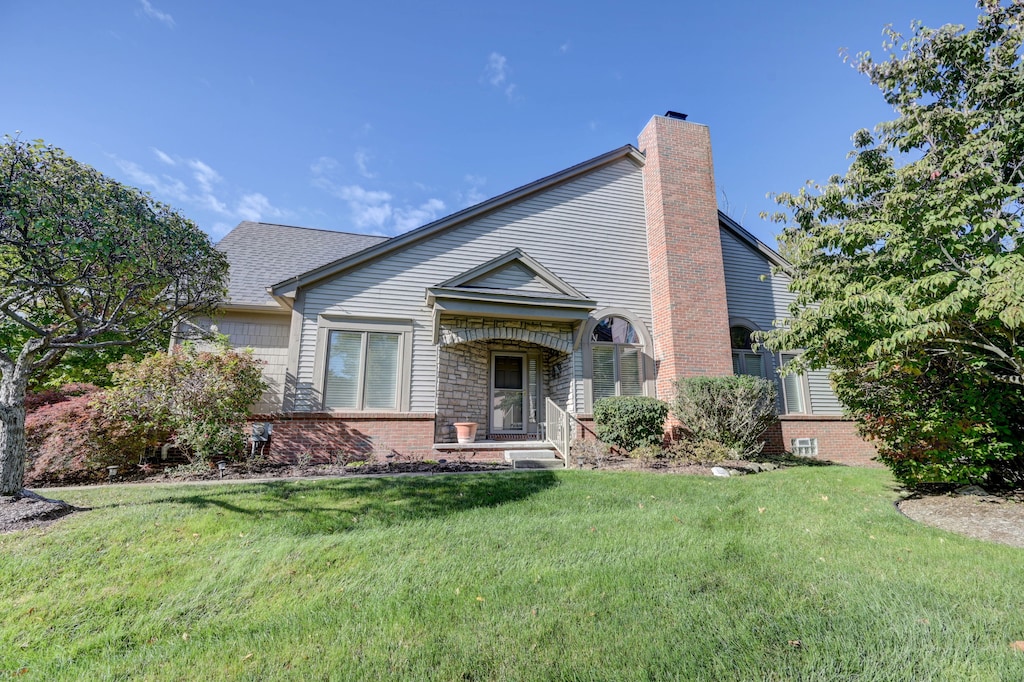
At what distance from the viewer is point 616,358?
1116cm

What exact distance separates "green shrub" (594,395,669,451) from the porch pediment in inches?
90.9

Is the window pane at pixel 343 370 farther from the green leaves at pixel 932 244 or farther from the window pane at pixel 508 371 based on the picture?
the green leaves at pixel 932 244

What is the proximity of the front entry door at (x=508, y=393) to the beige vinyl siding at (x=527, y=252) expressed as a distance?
1.78m

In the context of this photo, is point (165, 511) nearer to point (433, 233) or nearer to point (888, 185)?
point (433, 233)

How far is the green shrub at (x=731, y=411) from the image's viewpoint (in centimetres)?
910

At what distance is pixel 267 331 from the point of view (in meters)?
10.5

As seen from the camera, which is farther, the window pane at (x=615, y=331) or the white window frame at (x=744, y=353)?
the white window frame at (x=744, y=353)

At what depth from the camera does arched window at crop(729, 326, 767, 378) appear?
1165 cm

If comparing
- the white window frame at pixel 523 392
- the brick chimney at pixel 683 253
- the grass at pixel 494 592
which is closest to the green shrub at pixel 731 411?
the brick chimney at pixel 683 253

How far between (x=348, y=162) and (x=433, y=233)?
10.7 feet

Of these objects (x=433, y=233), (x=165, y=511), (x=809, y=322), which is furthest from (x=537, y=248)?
(x=165, y=511)

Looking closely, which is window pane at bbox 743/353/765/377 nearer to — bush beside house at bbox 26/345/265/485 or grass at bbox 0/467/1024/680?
grass at bbox 0/467/1024/680

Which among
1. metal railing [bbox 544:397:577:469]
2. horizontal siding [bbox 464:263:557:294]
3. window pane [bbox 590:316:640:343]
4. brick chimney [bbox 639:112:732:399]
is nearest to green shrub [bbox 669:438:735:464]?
brick chimney [bbox 639:112:732:399]

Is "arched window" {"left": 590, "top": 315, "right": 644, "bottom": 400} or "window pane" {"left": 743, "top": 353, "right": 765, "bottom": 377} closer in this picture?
"arched window" {"left": 590, "top": 315, "right": 644, "bottom": 400}
